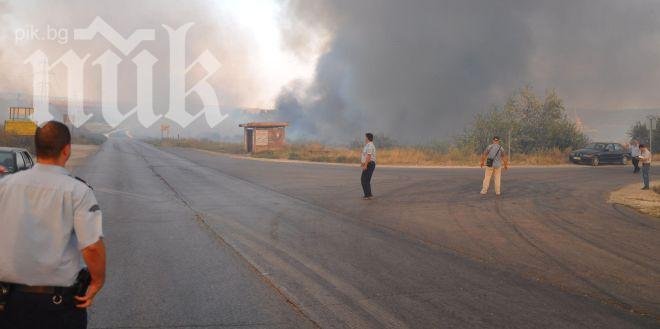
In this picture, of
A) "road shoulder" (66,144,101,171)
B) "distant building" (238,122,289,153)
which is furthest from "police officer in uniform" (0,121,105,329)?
"distant building" (238,122,289,153)

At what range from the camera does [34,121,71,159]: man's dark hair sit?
2771mm

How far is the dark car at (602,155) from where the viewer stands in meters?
33.3

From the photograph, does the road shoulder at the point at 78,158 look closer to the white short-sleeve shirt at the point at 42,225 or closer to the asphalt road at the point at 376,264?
the asphalt road at the point at 376,264

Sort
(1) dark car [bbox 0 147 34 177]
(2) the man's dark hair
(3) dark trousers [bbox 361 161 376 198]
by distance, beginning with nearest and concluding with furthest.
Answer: (2) the man's dark hair → (1) dark car [bbox 0 147 34 177] → (3) dark trousers [bbox 361 161 376 198]

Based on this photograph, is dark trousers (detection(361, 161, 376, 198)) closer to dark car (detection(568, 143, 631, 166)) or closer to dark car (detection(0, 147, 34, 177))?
dark car (detection(0, 147, 34, 177))

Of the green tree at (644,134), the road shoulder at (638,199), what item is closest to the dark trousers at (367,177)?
the road shoulder at (638,199)

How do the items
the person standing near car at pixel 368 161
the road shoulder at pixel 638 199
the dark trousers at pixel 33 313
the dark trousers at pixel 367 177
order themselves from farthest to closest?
the dark trousers at pixel 367 177 → the person standing near car at pixel 368 161 → the road shoulder at pixel 638 199 → the dark trousers at pixel 33 313

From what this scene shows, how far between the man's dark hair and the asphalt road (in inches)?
91.8

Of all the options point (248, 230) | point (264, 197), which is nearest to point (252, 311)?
point (248, 230)

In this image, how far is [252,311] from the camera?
16.5 feet

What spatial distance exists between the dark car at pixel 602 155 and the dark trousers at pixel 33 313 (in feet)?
115

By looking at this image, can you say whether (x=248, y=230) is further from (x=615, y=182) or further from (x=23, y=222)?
(x=615, y=182)

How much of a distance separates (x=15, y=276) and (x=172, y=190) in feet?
46.9

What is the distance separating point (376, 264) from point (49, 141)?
4.87 meters
